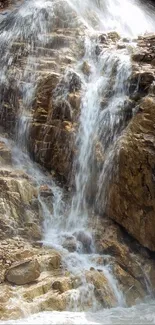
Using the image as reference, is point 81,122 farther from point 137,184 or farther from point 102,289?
point 102,289

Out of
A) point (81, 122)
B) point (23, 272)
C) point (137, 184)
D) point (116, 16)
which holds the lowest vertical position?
point (23, 272)

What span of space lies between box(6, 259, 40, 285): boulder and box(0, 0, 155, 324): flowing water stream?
900 mm

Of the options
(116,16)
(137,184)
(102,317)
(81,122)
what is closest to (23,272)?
(102,317)

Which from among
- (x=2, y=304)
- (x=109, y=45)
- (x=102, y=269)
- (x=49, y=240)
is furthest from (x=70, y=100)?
(x=2, y=304)

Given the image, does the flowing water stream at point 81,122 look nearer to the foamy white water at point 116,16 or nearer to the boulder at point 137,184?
the foamy white water at point 116,16

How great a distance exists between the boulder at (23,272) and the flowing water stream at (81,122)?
35.4 inches

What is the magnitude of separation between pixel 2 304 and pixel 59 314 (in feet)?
3.82

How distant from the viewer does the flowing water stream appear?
8375 millimetres

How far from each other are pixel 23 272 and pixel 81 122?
500cm

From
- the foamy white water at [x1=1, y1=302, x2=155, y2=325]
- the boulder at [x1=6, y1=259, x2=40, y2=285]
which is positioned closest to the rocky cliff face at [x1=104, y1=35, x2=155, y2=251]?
the foamy white water at [x1=1, y1=302, x2=155, y2=325]

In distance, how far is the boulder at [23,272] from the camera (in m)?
8.50

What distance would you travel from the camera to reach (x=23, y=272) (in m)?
8.59

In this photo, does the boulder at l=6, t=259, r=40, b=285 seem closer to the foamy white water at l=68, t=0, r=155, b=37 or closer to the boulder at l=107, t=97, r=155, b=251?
the boulder at l=107, t=97, r=155, b=251

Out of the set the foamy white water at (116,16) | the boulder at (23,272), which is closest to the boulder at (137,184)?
the boulder at (23,272)
